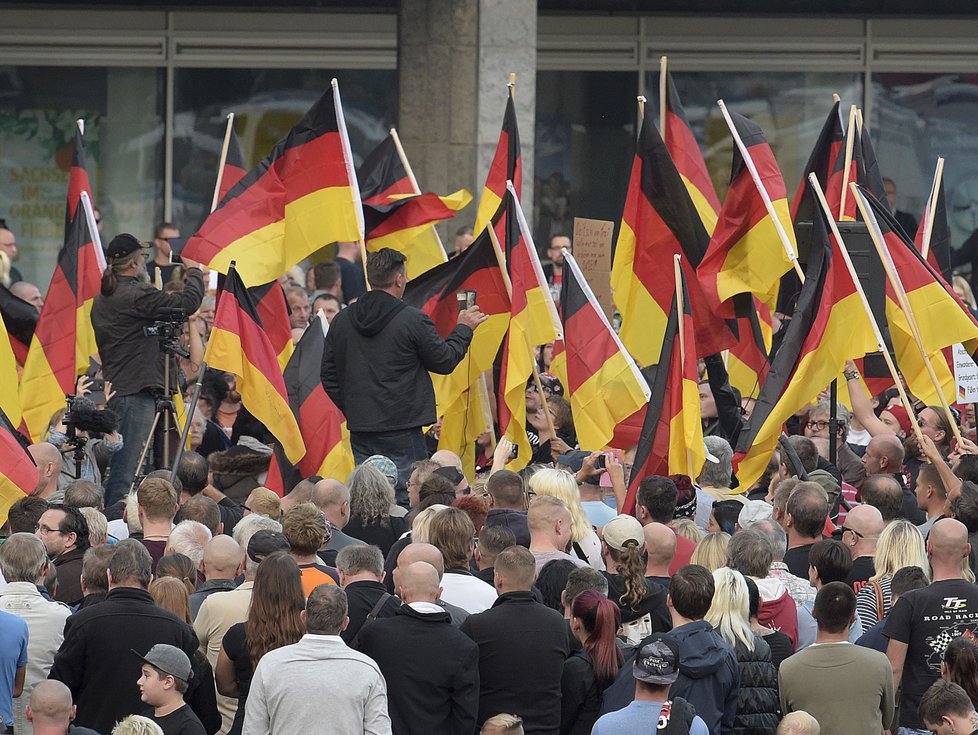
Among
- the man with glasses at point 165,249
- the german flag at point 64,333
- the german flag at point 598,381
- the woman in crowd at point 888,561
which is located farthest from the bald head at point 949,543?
the man with glasses at point 165,249

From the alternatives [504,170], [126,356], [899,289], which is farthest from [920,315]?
[126,356]

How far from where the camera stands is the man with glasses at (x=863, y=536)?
9.24 metres

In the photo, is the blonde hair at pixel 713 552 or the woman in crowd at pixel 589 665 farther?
the blonde hair at pixel 713 552

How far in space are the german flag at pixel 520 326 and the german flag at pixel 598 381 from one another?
23 cm

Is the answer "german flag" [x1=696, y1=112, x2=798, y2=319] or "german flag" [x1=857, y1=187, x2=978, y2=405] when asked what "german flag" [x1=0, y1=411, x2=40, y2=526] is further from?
"german flag" [x1=857, y1=187, x2=978, y2=405]

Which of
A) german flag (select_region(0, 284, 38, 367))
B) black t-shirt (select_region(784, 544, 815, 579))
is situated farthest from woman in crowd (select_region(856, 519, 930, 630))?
german flag (select_region(0, 284, 38, 367))

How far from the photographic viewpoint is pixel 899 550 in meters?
8.77

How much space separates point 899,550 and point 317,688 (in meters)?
3.02

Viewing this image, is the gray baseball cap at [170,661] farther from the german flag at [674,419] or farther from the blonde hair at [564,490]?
the german flag at [674,419]

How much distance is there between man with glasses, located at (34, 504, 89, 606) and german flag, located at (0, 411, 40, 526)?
1165 mm

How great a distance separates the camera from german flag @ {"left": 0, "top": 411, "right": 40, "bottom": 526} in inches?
400

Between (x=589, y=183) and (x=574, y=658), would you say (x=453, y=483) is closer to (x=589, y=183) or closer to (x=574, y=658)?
(x=574, y=658)

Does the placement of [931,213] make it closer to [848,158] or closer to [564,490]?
[848,158]

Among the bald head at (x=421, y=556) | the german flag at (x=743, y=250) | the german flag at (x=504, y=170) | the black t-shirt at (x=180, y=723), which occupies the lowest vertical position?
the black t-shirt at (x=180, y=723)
